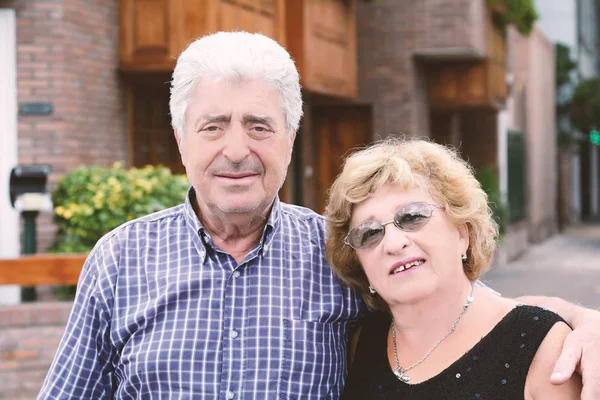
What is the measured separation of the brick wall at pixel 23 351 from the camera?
6270 mm

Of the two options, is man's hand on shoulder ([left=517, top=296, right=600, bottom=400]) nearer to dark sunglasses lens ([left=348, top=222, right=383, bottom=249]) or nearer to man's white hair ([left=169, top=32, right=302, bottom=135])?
dark sunglasses lens ([left=348, top=222, right=383, bottom=249])

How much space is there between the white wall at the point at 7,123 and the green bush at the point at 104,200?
0.77 m

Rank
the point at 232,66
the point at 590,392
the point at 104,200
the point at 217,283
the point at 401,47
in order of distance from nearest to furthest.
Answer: the point at 590,392, the point at 232,66, the point at 217,283, the point at 104,200, the point at 401,47

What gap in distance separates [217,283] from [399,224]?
57 centimetres

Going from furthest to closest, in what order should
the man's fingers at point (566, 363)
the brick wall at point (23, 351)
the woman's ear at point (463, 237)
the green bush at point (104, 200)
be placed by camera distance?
the green bush at point (104, 200) → the brick wall at point (23, 351) → the woman's ear at point (463, 237) → the man's fingers at point (566, 363)


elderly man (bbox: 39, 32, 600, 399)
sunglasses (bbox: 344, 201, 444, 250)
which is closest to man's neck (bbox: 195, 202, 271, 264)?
elderly man (bbox: 39, 32, 600, 399)

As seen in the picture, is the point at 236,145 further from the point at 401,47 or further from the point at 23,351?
the point at 401,47

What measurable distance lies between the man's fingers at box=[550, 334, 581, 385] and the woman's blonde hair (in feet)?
1.54

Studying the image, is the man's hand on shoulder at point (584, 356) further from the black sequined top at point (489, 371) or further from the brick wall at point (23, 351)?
the brick wall at point (23, 351)

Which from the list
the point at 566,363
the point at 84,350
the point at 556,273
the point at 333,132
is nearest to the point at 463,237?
the point at 566,363

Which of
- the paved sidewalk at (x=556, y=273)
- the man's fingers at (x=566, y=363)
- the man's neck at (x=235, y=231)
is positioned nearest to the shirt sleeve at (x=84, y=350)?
the man's neck at (x=235, y=231)

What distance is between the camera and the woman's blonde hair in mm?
2740

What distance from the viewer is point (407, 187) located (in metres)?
2.73

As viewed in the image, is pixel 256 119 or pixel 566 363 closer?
pixel 566 363
